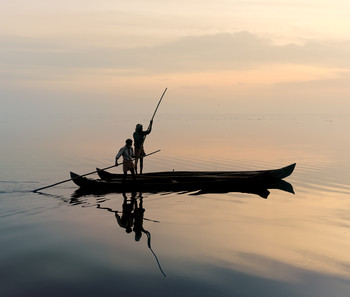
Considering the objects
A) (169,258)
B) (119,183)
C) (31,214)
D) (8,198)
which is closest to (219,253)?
(169,258)

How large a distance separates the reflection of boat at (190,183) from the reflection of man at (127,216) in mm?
1547

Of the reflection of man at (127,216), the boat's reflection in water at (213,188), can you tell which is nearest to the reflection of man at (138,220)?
the reflection of man at (127,216)

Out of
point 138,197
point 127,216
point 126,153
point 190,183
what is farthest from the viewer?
point 190,183

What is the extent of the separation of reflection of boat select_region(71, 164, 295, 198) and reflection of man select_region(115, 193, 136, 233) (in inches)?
60.9

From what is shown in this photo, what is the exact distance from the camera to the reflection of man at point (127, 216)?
1288cm

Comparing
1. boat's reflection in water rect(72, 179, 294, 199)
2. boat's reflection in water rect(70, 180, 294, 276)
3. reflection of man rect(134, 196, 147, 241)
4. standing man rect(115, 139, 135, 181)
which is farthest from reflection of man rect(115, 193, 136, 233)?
boat's reflection in water rect(72, 179, 294, 199)

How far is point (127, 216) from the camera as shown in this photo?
46.5 feet

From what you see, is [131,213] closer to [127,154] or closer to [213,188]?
[127,154]

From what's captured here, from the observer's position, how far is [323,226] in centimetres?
1298

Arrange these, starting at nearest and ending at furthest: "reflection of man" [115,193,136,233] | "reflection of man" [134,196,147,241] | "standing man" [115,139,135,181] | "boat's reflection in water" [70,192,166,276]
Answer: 1. "reflection of man" [134,196,147,241]
2. "boat's reflection in water" [70,192,166,276]
3. "reflection of man" [115,193,136,233]
4. "standing man" [115,139,135,181]

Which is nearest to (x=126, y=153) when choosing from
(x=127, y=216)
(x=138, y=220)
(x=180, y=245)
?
(x=127, y=216)

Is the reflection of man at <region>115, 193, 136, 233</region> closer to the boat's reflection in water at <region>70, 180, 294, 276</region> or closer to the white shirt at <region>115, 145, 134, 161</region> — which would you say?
the boat's reflection in water at <region>70, 180, 294, 276</region>

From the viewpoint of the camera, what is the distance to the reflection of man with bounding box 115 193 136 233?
42.3ft

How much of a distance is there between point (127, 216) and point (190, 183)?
5564 millimetres
